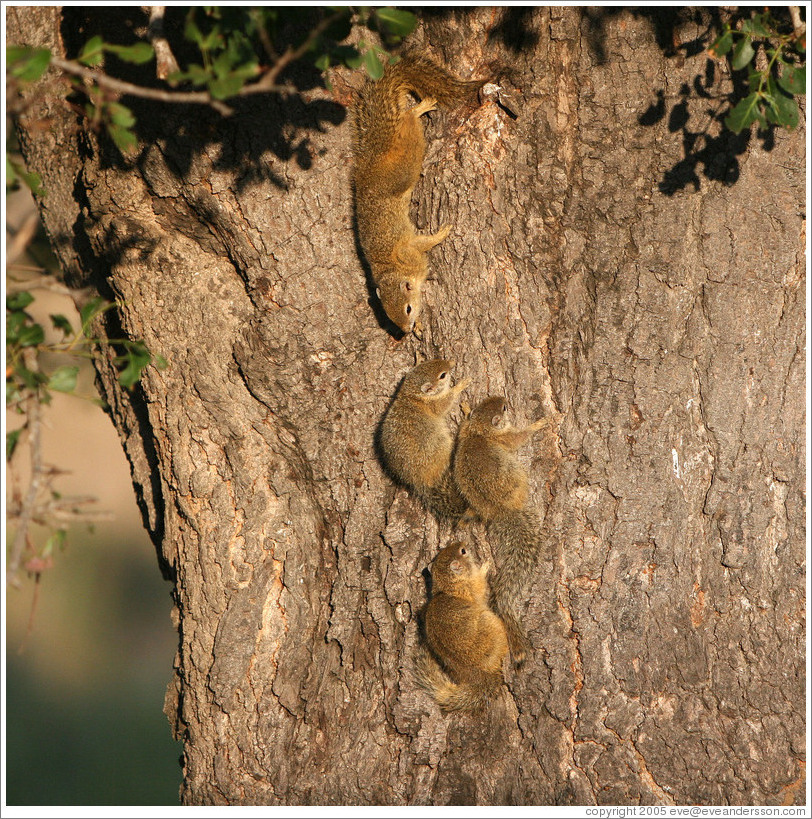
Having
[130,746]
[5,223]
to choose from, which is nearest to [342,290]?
[5,223]

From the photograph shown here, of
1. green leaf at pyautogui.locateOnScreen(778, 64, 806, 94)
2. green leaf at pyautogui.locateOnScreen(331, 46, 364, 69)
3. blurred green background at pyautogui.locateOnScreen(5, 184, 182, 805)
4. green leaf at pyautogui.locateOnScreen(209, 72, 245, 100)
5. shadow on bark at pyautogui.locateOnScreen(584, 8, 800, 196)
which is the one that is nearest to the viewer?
green leaf at pyautogui.locateOnScreen(209, 72, 245, 100)

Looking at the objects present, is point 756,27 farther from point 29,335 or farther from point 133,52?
point 29,335

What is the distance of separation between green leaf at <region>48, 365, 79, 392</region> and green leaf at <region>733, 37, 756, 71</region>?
6.31ft

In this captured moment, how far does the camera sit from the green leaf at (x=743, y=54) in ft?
6.89

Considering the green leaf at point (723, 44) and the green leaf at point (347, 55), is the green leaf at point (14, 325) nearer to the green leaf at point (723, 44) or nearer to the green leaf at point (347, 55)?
the green leaf at point (347, 55)

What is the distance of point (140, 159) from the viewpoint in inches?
101

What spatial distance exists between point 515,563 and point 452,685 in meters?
0.47

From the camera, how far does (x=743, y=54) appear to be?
2104 millimetres

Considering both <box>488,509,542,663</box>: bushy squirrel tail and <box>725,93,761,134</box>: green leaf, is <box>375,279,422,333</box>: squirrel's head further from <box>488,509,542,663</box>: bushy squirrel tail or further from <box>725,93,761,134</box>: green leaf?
<box>725,93,761,134</box>: green leaf

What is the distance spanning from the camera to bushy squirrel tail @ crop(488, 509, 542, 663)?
249 centimetres

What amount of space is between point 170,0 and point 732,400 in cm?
189

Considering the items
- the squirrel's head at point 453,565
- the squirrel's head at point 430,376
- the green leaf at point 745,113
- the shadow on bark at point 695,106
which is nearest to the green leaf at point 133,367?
the squirrel's head at point 430,376

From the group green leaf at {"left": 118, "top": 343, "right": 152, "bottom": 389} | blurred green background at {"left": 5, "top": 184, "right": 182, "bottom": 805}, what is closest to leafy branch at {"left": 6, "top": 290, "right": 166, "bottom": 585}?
green leaf at {"left": 118, "top": 343, "right": 152, "bottom": 389}

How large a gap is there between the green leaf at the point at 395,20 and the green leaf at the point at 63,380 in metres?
1.17
